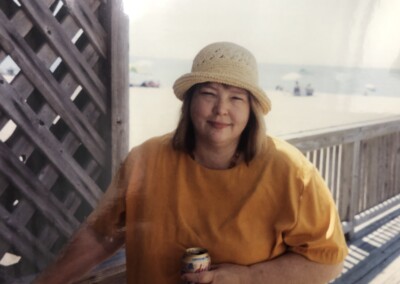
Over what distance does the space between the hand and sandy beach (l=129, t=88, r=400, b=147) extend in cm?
47

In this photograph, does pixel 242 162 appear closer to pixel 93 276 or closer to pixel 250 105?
pixel 250 105

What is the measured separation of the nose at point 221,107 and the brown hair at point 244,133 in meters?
0.07

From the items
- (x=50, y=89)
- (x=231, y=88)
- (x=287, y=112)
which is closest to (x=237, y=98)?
(x=231, y=88)

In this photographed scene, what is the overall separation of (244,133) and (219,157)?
9 centimetres

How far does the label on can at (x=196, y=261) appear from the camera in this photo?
1.00 m

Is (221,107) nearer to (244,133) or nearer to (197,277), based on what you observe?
(244,133)

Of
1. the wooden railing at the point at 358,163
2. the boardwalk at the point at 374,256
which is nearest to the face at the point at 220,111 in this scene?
the boardwalk at the point at 374,256

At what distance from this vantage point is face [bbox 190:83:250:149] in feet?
3.69

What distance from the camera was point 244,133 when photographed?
1.21m

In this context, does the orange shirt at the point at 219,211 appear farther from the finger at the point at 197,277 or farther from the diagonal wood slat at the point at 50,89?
the diagonal wood slat at the point at 50,89

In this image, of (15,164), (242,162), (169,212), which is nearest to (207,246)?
(169,212)

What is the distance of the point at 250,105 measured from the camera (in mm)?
1165

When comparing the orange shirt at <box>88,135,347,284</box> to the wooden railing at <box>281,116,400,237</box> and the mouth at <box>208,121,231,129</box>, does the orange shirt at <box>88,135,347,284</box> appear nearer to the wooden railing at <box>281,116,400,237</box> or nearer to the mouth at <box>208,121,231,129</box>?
the mouth at <box>208,121,231,129</box>

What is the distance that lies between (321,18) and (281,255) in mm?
2007
